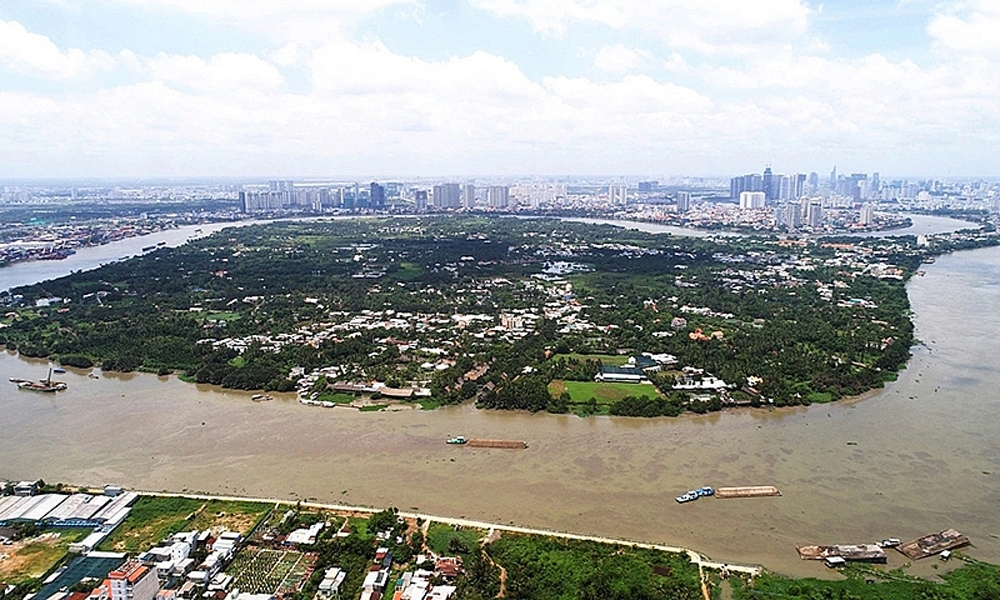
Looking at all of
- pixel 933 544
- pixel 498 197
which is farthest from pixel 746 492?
pixel 498 197

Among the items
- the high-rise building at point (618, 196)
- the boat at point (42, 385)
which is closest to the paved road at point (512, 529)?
the boat at point (42, 385)

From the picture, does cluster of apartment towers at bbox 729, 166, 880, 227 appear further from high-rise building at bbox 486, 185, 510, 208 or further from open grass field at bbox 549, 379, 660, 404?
open grass field at bbox 549, 379, 660, 404

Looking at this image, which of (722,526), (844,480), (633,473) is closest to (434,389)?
(633,473)

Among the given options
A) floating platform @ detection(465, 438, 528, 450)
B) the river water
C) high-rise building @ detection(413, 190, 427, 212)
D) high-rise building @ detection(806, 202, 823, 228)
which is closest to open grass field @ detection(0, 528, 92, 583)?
the river water

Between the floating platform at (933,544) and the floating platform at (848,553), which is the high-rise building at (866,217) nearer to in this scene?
the floating platform at (933,544)

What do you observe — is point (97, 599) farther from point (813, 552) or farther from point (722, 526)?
point (813, 552)

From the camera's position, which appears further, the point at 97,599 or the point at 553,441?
the point at 553,441

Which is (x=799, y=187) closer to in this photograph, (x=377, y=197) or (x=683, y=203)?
(x=683, y=203)
